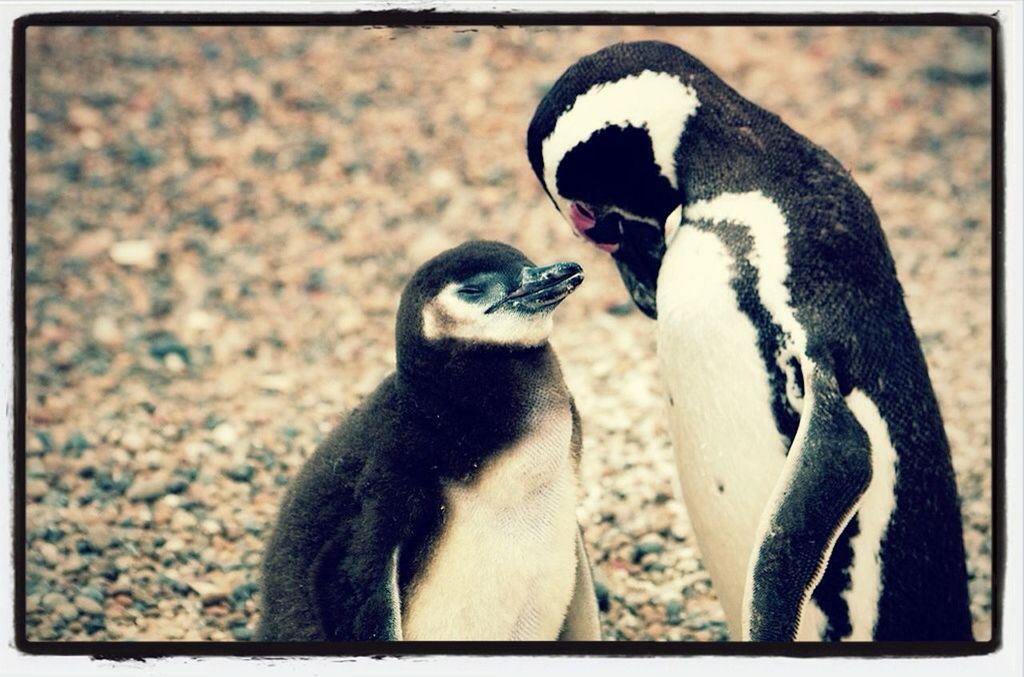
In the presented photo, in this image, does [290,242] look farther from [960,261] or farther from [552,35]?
[960,261]

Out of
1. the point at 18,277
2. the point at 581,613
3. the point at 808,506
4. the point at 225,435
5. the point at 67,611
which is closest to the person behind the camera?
the point at 808,506

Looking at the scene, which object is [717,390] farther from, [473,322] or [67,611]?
[67,611]

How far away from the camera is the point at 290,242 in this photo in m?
3.53

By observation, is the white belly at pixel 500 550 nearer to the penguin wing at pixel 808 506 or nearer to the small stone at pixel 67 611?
the penguin wing at pixel 808 506

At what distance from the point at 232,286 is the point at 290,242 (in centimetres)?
23

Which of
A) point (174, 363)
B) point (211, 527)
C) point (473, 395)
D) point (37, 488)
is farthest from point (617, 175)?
point (174, 363)

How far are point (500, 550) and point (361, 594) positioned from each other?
0.59 ft

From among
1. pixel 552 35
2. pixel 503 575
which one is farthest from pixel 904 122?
pixel 503 575

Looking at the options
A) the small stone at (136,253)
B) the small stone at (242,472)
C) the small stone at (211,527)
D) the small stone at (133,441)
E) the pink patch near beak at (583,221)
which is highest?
the small stone at (136,253)

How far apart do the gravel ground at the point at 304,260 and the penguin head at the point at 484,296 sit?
0.67 m

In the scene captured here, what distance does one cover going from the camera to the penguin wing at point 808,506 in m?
1.72

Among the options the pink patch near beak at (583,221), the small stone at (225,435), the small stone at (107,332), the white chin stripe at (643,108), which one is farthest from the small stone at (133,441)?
the white chin stripe at (643,108)

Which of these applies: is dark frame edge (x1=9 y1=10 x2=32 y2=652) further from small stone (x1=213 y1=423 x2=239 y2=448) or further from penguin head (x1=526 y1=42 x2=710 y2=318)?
small stone (x1=213 y1=423 x2=239 y2=448)

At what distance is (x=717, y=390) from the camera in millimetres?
1832
